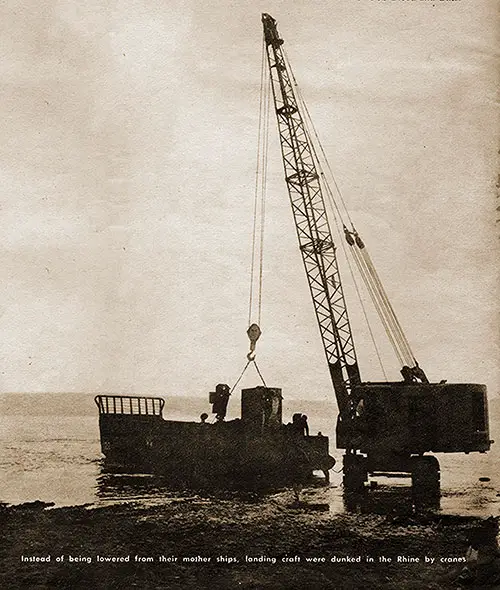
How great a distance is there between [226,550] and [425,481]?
775cm

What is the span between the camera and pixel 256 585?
1255cm

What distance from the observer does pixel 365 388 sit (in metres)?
19.1

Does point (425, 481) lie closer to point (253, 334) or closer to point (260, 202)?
point (253, 334)

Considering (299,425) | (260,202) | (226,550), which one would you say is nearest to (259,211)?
(260,202)

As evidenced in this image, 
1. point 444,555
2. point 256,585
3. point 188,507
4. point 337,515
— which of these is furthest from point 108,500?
point 444,555

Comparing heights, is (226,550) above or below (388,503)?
below

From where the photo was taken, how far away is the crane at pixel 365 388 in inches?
709

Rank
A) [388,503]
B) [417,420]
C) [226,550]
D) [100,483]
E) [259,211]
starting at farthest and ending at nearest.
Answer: [100,483]
[388,503]
[259,211]
[417,420]
[226,550]

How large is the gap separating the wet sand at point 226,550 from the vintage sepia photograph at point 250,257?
7cm

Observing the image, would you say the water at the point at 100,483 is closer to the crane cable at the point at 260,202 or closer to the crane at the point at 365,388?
the crane at the point at 365,388

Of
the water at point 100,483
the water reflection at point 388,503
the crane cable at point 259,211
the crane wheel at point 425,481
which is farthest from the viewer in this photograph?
the water at point 100,483

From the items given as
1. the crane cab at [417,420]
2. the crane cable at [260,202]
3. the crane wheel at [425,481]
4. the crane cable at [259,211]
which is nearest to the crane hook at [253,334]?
the crane cable at [259,211]

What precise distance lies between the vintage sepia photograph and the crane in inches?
3.6

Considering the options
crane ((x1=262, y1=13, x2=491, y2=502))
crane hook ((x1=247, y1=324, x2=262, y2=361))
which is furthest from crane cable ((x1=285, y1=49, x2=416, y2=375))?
crane hook ((x1=247, y1=324, x2=262, y2=361))
